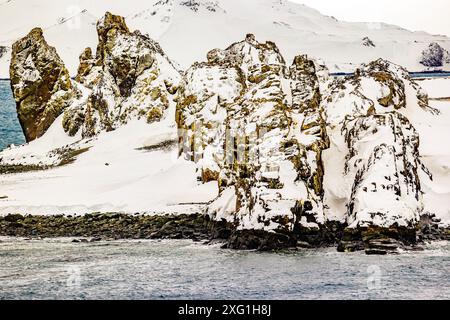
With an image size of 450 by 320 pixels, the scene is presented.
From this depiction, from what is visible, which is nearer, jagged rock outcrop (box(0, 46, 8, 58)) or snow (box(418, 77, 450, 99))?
jagged rock outcrop (box(0, 46, 8, 58))

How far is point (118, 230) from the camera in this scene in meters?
24.5

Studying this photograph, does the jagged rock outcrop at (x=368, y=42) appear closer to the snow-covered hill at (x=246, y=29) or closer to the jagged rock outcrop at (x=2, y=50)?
the snow-covered hill at (x=246, y=29)

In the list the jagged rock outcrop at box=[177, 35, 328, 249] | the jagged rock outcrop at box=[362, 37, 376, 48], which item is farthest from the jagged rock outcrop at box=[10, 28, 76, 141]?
the jagged rock outcrop at box=[362, 37, 376, 48]

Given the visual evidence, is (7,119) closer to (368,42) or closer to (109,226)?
(109,226)

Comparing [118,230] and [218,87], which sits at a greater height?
[218,87]

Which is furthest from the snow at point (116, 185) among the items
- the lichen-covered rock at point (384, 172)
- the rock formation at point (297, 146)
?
the lichen-covered rock at point (384, 172)

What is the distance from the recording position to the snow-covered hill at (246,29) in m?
21.3

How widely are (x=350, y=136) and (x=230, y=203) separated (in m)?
5.48

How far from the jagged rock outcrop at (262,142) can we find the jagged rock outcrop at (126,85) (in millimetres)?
8213

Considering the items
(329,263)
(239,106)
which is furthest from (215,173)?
(329,263)

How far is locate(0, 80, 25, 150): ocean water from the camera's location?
28.7 metres

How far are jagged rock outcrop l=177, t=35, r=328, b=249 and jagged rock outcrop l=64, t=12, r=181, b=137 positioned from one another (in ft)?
26.9

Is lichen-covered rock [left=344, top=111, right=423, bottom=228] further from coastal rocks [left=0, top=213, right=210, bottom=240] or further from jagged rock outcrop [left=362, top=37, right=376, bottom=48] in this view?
coastal rocks [left=0, top=213, right=210, bottom=240]
